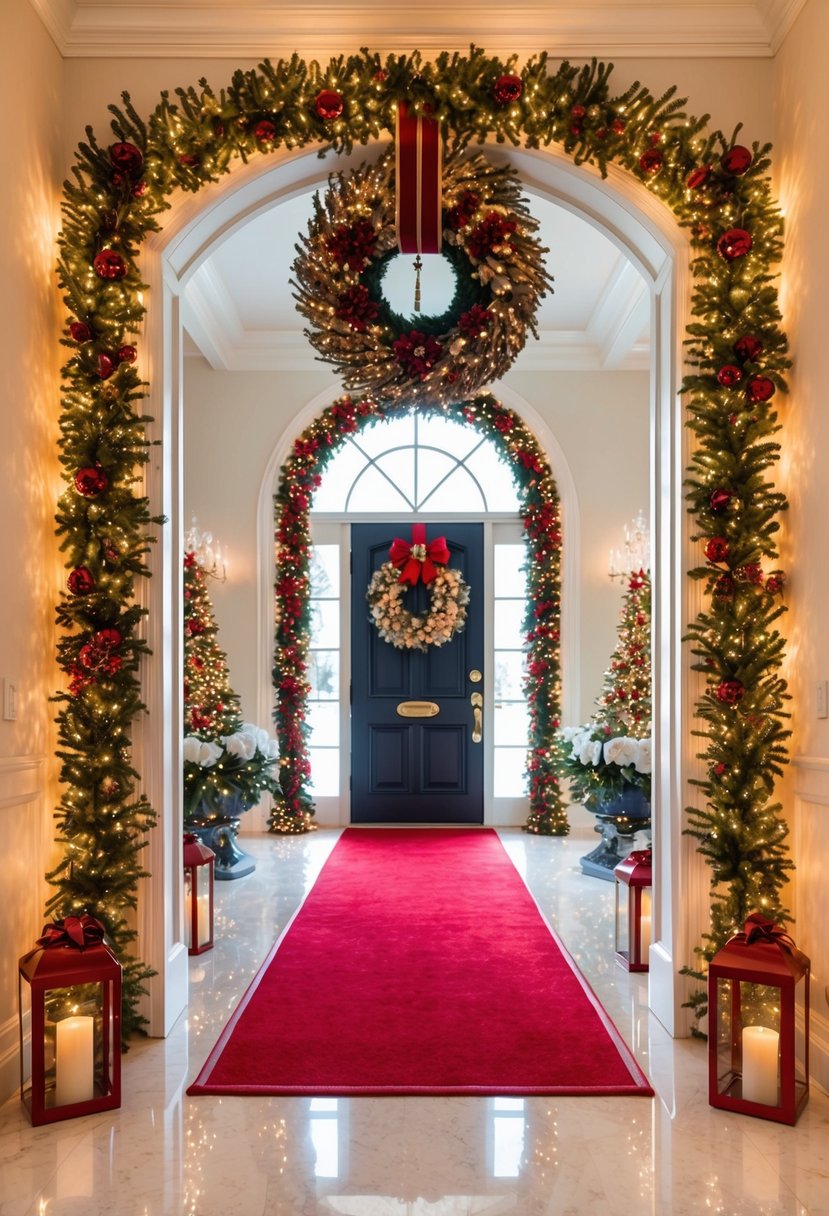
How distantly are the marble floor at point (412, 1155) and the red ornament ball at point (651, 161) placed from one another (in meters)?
3.06

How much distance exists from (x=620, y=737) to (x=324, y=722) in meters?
2.89

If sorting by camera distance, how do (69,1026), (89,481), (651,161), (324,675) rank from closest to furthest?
(69,1026)
(89,481)
(651,161)
(324,675)

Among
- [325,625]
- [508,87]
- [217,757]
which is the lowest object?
[217,757]

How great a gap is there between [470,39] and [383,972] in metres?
3.70

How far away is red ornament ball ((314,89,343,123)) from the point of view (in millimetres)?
3607

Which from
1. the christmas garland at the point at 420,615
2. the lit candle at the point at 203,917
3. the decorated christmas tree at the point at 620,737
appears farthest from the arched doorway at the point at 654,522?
the christmas garland at the point at 420,615

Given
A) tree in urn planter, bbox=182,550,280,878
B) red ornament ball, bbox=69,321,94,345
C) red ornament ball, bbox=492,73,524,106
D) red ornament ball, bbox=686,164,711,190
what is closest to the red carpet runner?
tree in urn planter, bbox=182,550,280,878

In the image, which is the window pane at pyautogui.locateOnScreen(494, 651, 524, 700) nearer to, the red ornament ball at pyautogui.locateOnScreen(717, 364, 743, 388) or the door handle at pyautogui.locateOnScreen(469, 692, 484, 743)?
the door handle at pyautogui.locateOnScreen(469, 692, 484, 743)

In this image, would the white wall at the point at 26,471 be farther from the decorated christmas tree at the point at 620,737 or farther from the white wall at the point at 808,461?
the decorated christmas tree at the point at 620,737

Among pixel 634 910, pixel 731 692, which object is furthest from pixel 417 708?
pixel 731 692

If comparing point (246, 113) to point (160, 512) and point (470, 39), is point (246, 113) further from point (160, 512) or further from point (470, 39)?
point (160, 512)

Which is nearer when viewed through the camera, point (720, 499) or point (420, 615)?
point (720, 499)

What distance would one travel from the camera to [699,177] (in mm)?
3623

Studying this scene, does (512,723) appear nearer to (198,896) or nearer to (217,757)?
(217,757)
